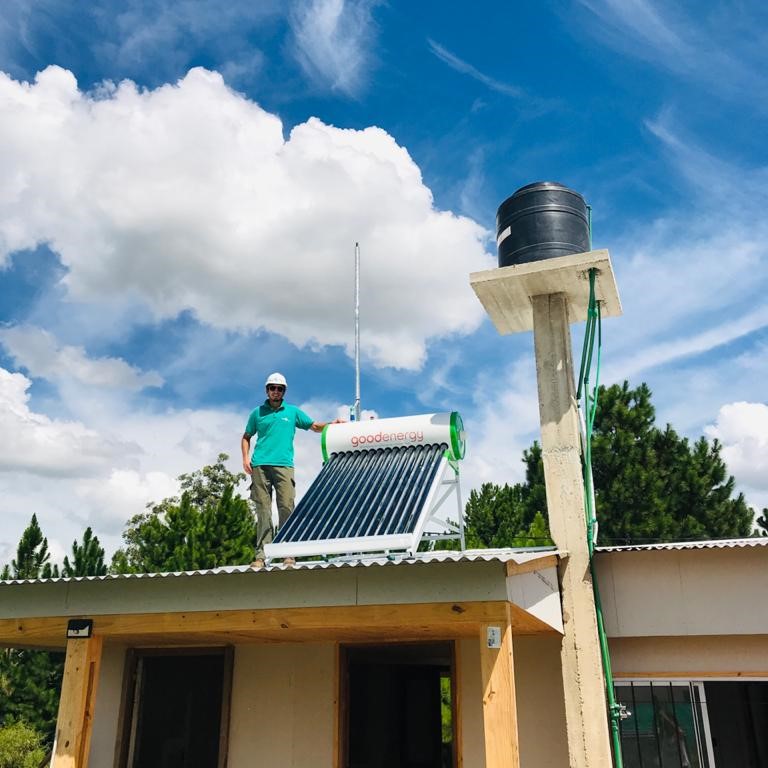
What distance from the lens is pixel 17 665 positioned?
14.7 meters

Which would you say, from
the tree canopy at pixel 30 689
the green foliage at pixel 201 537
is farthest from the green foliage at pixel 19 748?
the green foliage at pixel 201 537

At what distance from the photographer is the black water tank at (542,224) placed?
733 cm

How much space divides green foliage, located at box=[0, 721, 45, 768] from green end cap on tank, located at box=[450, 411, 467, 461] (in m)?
10.7

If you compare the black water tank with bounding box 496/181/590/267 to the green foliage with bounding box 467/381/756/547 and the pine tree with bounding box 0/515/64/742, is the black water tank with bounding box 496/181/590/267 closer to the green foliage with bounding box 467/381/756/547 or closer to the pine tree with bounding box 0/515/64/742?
the green foliage with bounding box 467/381/756/547

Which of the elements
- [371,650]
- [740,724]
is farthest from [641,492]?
[371,650]

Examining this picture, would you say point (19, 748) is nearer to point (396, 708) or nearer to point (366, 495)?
point (396, 708)

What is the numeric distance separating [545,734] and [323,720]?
1954 mm

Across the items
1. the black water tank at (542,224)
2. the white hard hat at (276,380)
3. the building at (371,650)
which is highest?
the black water tank at (542,224)

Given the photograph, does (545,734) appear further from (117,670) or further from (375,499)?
(117,670)

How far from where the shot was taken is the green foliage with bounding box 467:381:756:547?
687 inches

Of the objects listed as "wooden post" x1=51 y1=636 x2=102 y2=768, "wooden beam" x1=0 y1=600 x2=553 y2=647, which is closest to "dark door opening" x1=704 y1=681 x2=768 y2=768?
"wooden beam" x1=0 y1=600 x2=553 y2=647

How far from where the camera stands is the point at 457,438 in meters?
6.60

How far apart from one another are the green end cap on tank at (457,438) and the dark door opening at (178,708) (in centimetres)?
343

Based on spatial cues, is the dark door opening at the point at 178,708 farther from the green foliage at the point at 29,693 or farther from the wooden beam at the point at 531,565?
the green foliage at the point at 29,693
